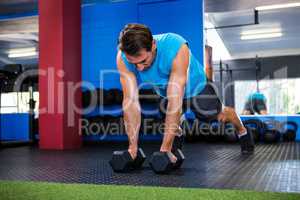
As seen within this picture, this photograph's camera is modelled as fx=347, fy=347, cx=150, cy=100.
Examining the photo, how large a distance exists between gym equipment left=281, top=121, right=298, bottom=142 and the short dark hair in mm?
3001

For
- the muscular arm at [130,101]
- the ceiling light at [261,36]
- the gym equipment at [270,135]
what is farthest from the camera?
the ceiling light at [261,36]

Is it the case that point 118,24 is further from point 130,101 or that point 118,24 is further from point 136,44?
point 136,44

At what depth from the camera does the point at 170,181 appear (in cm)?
144

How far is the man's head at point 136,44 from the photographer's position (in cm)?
139

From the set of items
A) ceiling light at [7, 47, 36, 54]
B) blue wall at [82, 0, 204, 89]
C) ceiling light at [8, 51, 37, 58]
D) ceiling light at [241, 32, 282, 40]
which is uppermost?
ceiling light at [241, 32, 282, 40]

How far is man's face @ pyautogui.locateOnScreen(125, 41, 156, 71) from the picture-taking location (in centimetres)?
142

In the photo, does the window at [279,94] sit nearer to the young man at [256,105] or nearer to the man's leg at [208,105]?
the young man at [256,105]

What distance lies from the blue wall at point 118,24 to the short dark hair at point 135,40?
9.14 feet

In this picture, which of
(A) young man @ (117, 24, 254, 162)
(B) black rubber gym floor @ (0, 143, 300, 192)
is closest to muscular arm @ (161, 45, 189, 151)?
(A) young man @ (117, 24, 254, 162)

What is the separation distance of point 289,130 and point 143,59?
3081 mm

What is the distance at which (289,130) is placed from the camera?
4004 mm

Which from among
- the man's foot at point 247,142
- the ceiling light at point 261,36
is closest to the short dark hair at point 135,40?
the man's foot at point 247,142

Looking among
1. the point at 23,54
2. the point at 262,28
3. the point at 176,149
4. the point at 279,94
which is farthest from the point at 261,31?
the point at 23,54

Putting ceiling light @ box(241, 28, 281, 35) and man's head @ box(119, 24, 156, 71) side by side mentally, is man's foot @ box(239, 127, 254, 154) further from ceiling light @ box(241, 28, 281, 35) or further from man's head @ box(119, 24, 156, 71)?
ceiling light @ box(241, 28, 281, 35)
